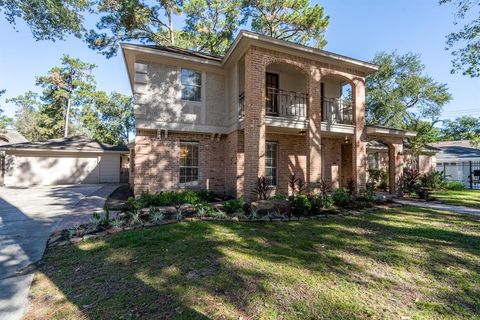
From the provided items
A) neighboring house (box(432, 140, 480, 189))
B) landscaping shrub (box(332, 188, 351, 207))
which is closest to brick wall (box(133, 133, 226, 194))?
landscaping shrub (box(332, 188, 351, 207))

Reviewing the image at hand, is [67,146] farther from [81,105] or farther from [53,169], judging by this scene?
[81,105]

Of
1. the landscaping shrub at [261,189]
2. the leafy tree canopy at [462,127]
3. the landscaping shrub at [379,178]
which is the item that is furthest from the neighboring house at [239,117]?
the leafy tree canopy at [462,127]

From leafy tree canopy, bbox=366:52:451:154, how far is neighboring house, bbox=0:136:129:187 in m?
22.0

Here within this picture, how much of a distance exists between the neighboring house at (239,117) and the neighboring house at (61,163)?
10353mm

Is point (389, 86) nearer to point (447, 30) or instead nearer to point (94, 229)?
point (447, 30)

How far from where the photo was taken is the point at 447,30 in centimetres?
1136

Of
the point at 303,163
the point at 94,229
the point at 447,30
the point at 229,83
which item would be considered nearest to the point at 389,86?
the point at 447,30

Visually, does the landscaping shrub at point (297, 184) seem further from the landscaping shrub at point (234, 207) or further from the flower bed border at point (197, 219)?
the landscaping shrub at point (234, 207)

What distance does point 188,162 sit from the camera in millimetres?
10586

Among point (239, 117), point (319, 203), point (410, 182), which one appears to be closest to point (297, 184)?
point (319, 203)

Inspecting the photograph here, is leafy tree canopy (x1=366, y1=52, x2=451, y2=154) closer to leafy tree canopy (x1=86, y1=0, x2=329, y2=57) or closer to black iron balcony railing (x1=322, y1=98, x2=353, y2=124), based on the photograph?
leafy tree canopy (x1=86, y1=0, x2=329, y2=57)

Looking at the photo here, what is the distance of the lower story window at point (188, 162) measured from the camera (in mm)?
10461

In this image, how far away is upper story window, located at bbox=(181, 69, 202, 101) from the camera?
1040 centimetres

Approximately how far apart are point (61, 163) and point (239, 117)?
615 inches
